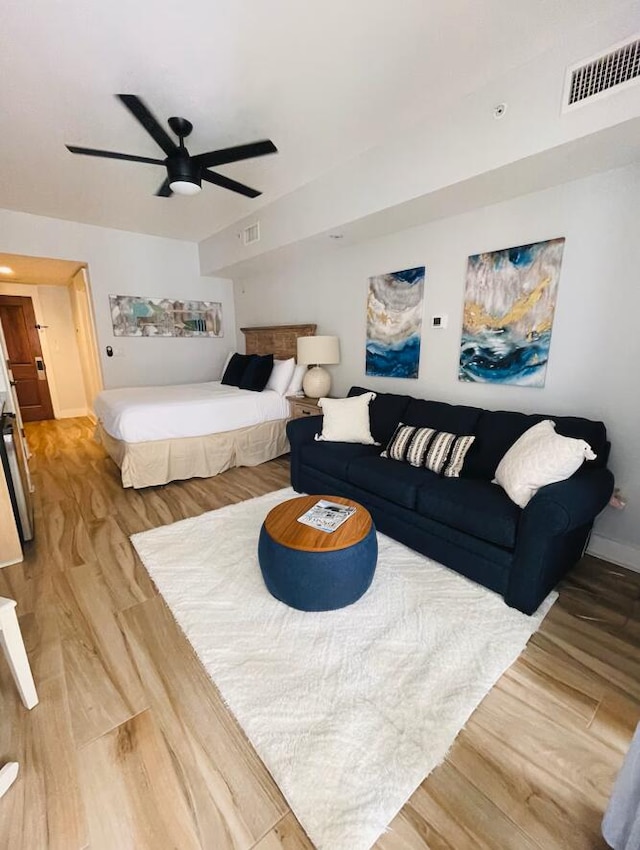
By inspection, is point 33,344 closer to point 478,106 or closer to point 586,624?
point 478,106

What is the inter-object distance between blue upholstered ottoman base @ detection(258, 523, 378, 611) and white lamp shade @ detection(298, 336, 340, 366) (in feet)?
7.10

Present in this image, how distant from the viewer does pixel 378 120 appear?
2.30 meters

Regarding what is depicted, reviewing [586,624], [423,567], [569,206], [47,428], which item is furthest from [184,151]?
[47,428]

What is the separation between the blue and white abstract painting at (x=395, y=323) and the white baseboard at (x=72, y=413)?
5.56m

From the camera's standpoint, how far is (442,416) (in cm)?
265

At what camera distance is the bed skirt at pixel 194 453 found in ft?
10.3

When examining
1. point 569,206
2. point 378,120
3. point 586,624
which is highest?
point 378,120

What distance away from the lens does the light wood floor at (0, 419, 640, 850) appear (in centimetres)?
100

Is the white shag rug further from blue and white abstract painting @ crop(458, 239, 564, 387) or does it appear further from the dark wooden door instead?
the dark wooden door

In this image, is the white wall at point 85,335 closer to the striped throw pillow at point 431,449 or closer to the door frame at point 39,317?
the door frame at point 39,317

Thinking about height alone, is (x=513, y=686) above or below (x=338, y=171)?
below

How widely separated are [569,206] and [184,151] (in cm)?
238

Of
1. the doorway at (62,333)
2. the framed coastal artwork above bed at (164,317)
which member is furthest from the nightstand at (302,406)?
the doorway at (62,333)

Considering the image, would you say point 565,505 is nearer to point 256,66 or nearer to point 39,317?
point 256,66
